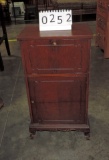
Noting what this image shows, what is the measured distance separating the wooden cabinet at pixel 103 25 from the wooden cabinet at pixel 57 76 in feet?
5.04

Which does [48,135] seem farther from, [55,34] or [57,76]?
[55,34]

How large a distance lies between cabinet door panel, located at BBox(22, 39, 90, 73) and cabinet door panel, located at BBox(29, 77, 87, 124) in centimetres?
8

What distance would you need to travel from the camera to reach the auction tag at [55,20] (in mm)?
1248

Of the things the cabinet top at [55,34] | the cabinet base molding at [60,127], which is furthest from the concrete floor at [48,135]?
Result: the cabinet top at [55,34]

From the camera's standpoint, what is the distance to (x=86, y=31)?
1249 millimetres

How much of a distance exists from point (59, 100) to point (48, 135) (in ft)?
1.24

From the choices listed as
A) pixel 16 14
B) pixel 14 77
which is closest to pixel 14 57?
pixel 14 77

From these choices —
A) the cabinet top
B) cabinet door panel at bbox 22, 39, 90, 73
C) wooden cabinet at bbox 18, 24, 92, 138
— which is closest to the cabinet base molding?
wooden cabinet at bbox 18, 24, 92, 138

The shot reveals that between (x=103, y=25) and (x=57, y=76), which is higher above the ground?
(x=103, y=25)

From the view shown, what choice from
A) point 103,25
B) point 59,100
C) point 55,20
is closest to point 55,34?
point 55,20

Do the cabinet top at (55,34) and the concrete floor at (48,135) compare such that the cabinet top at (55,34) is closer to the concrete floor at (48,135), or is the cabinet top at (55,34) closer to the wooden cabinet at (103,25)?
the concrete floor at (48,135)

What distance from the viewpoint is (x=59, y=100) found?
1.45 m

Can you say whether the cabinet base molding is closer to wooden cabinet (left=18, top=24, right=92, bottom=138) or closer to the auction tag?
wooden cabinet (left=18, top=24, right=92, bottom=138)

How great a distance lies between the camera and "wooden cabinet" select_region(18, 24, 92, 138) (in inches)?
47.3
